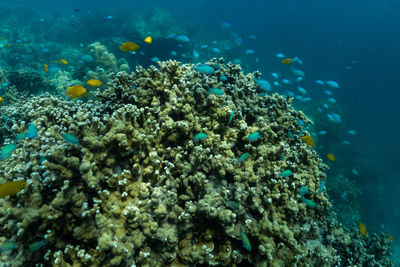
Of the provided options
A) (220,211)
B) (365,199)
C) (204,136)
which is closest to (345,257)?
(220,211)

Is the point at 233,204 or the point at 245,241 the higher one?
the point at 233,204

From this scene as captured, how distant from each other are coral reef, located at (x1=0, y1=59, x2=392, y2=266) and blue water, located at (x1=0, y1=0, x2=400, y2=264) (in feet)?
38.3

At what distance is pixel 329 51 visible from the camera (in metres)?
47.7

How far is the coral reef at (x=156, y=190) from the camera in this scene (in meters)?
2.18

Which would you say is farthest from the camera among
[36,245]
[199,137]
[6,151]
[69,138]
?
[199,137]

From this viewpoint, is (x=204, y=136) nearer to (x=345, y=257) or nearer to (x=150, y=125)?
(x=150, y=125)

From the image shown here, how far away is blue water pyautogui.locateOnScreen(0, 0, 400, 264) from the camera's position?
18.9 m

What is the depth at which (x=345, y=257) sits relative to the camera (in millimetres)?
4695

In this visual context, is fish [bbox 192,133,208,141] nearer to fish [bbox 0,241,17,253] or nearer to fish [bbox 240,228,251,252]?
fish [bbox 240,228,251,252]

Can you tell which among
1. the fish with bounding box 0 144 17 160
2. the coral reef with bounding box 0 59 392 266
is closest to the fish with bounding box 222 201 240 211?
the coral reef with bounding box 0 59 392 266

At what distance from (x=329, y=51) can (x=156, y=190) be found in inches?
2306

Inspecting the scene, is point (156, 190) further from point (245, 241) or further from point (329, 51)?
point (329, 51)

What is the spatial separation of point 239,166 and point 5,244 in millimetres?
3015

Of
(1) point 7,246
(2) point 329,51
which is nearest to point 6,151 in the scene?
(1) point 7,246
